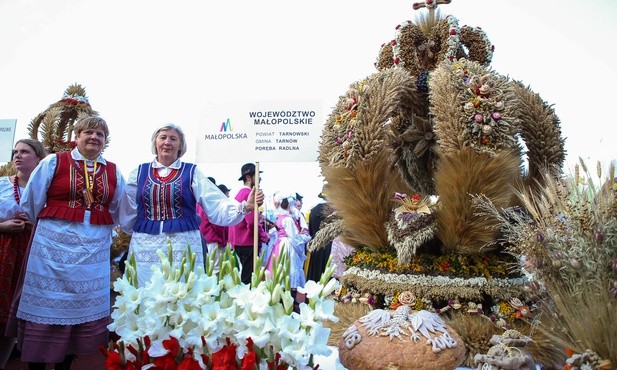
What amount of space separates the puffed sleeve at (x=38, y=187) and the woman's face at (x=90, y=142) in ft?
0.61

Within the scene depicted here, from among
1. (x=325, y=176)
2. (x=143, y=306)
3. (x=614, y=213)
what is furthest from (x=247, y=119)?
(x=614, y=213)

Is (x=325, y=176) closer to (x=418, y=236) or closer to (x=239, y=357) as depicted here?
(x=418, y=236)

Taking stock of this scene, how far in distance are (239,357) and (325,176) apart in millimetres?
1722

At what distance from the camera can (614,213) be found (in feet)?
7.10

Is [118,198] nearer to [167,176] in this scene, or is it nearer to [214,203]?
[167,176]

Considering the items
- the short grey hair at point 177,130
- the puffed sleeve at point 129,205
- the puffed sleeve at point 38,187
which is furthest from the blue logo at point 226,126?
the puffed sleeve at point 38,187

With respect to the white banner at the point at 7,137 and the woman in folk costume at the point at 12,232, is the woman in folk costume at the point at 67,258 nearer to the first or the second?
the woman in folk costume at the point at 12,232

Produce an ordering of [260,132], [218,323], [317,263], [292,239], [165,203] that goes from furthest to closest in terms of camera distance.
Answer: [317,263], [292,239], [260,132], [165,203], [218,323]

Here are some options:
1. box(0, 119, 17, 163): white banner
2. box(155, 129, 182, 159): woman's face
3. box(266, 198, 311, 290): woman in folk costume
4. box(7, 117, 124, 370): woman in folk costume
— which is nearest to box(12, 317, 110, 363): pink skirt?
box(7, 117, 124, 370): woman in folk costume

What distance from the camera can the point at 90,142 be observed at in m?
3.25

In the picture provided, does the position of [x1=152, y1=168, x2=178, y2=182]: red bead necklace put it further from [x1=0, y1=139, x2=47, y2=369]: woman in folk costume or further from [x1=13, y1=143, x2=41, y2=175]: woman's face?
[x1=13, y1=143, x2=41, y2=175]: woman's face

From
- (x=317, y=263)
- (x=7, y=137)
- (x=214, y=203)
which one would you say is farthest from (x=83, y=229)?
(x=317, y=263)

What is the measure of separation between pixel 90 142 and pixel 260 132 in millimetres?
1056

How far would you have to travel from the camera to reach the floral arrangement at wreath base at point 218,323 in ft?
5.56
